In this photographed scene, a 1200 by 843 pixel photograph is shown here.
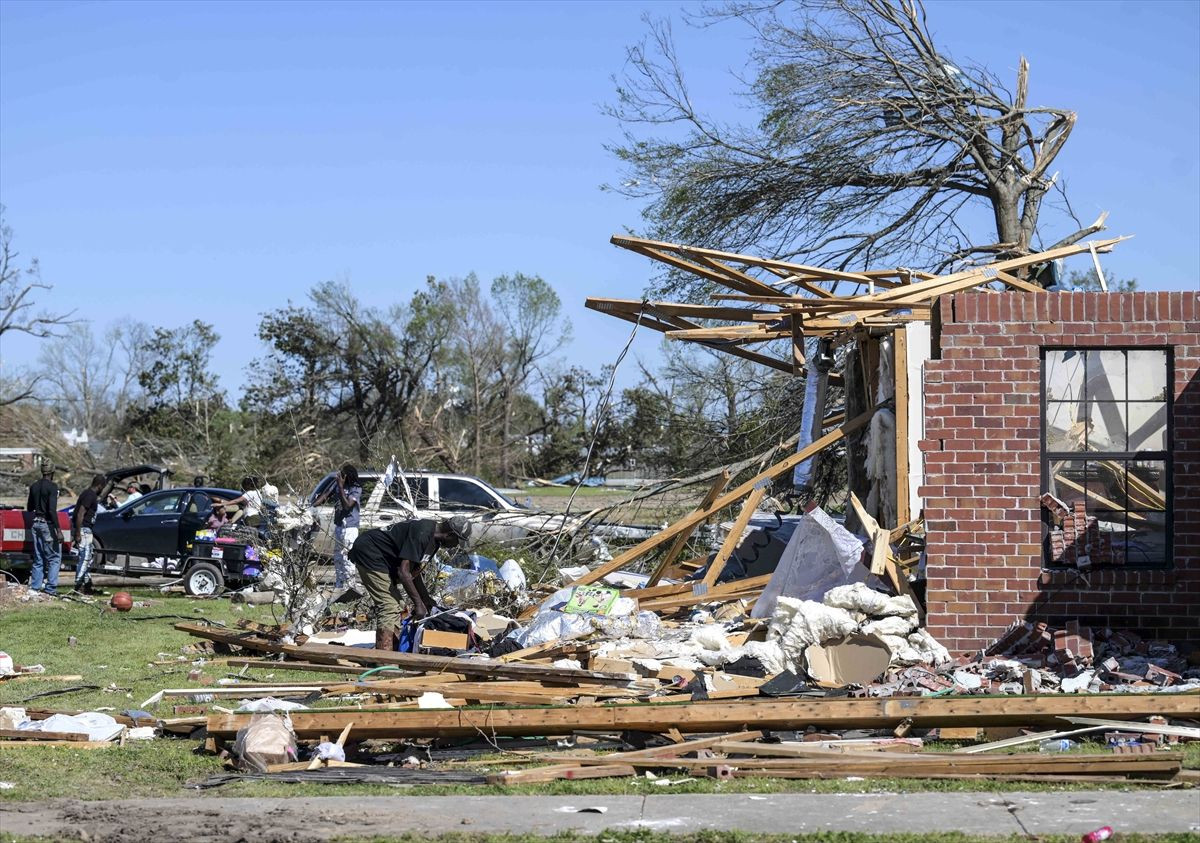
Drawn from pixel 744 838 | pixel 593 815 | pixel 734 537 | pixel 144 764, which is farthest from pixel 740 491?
pixel 744 838

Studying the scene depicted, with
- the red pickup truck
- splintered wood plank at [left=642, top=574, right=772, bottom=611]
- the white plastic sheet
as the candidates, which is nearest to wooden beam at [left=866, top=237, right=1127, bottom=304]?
splintered wood plank at [left=642, top=574, right=772, bottom=611]

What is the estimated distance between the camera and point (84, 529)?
1958 centimetres

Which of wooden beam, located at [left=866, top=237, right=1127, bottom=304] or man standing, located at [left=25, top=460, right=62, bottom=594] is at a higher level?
wooden beam, located at [left=866, top=237, right=1127, bottom=304]

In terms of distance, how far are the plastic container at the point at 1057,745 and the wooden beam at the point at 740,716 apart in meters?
0.13

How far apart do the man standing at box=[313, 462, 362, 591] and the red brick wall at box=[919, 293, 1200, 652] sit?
7.54 m

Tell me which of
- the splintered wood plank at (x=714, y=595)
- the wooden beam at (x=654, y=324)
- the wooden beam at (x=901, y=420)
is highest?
the wooden beam at (x=654, y=324)

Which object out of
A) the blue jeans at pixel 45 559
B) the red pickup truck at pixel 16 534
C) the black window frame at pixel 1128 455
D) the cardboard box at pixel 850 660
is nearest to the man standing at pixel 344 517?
the blue jeans at pixel 45 559

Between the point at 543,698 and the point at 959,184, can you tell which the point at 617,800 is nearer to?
the point at 543,698

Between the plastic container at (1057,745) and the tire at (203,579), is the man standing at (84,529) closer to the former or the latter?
the tire at (203,579)

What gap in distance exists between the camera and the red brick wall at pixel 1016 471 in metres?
10.6

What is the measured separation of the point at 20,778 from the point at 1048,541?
7.79 metres

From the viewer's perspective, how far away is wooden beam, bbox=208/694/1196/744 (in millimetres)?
8031

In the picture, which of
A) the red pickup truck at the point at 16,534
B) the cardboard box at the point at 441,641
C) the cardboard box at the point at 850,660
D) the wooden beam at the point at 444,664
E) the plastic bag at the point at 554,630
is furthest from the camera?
the red pickup truck at the point at 16,534

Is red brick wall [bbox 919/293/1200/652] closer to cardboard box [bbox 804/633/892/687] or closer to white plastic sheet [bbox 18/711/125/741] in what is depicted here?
cardboard box [bbox 804/633/892/687]
